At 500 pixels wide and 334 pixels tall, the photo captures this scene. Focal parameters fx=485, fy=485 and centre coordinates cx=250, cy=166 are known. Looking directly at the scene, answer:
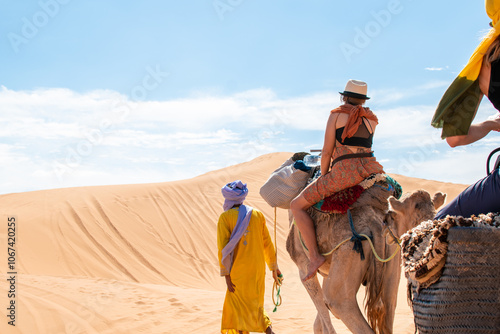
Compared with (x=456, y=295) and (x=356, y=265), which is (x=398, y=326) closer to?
(x=356, y=265)

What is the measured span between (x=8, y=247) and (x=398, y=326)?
12.4m

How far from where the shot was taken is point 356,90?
4160 millimetres

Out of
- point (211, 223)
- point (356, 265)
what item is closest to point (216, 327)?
point (356, 265)

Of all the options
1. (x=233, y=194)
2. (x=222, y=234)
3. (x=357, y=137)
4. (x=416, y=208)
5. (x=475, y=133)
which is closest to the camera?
(x=475, y=133)

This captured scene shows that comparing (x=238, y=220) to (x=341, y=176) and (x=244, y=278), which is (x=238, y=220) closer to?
(x=244, y=278)

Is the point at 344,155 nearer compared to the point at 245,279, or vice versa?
the point at 344,155

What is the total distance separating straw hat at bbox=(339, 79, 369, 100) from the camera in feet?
13.6

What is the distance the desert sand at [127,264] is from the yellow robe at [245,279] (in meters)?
2.24

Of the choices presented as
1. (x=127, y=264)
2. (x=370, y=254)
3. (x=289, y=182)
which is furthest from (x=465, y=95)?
(x=127, y=264)

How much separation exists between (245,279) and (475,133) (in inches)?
163

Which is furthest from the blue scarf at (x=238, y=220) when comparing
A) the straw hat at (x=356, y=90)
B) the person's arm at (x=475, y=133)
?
the person's arm at (x=475, y=133)

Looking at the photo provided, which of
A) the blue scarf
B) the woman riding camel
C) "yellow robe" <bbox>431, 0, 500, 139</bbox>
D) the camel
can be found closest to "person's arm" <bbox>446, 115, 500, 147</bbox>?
"yellow robe" <bbox>431, 0, 500, 139</bbox>

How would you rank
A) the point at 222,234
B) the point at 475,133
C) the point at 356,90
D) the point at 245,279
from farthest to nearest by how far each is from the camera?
the point at 222,234, the point at 245,279, the point at 356,90, the point at 475,133

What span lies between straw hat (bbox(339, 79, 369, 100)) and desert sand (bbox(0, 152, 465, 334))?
4.40 meters
